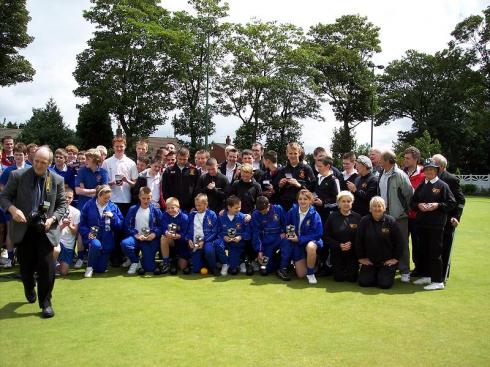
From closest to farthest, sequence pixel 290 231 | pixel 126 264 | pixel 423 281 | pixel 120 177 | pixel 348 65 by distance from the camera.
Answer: pixel 423 281, pixel 290 231, pixel 126 264, pixel 120 177, pixel 348 65

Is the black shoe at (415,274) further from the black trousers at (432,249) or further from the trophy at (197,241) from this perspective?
the trophy at (197,241)

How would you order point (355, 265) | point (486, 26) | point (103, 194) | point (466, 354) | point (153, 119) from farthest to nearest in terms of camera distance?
point (486, 26), point (153, 119), point (103, 194), point (355, 265), point (466, 354)

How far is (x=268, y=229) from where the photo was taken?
286 inches

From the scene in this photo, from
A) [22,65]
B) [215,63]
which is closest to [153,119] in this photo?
[215,63]

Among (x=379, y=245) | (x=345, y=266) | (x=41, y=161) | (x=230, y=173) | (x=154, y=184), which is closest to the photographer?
(x=41, y=161)

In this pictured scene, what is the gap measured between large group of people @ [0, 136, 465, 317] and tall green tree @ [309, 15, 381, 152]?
33466mm

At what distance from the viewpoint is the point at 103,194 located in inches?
284

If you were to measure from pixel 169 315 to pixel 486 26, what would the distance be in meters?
43.6

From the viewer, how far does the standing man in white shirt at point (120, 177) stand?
25.5ft

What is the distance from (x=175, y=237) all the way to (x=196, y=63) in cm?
2710

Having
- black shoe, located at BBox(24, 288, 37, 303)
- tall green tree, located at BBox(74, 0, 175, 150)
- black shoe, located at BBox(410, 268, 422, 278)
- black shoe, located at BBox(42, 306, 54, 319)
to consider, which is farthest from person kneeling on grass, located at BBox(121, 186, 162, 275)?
tall green tree, located at BBox(74, 0, 175, 150)

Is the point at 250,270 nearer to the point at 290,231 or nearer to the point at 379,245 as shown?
the point at 290,231

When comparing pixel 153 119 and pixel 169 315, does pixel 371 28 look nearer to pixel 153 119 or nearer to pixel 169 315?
pixel 153 119

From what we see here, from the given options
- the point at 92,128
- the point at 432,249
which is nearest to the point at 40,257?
the point at 432,249
